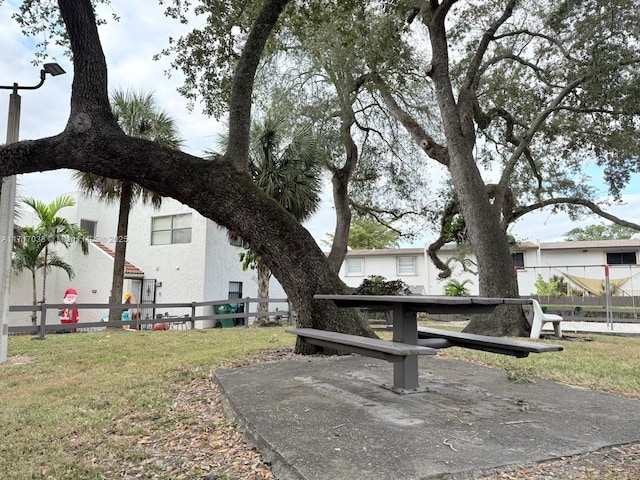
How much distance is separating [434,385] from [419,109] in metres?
10.9

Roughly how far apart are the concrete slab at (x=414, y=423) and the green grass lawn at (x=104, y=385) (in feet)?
2.39

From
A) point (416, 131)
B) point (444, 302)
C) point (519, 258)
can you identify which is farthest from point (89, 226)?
point (519, 258)

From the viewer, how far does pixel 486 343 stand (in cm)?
411

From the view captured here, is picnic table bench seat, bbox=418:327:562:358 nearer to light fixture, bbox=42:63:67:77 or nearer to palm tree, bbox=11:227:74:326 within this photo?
light fixture, bbox=42:63:67:77

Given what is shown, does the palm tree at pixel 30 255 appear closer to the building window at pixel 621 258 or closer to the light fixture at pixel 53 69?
the light fixture at pixel 53 69

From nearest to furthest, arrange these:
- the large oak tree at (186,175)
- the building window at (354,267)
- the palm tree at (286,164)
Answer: the large oak tree at (186,175) < the palm tree at (286,164) < the building window at (354,267)

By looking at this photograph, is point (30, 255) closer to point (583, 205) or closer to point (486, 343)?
point (486, 343)

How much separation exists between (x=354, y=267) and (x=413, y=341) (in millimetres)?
24424

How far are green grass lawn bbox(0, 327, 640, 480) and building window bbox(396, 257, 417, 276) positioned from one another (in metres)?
18.6

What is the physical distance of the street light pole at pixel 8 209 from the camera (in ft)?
23.4

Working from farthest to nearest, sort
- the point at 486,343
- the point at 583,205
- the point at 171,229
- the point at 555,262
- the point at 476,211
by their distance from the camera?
the point at 555,262 → the point at 171,229 → the point at 583,205 → the point at 476,211 → the point at 486,343

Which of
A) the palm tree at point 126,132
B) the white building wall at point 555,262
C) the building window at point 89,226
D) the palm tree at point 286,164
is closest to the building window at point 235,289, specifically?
A: the palm tree at point 126,132

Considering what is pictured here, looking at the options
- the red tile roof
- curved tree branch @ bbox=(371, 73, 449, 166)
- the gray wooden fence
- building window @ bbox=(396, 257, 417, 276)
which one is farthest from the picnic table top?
building window @ bbox=(396, 257, 417, 276)

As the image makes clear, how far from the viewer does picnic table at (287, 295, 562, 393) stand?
3.53m
